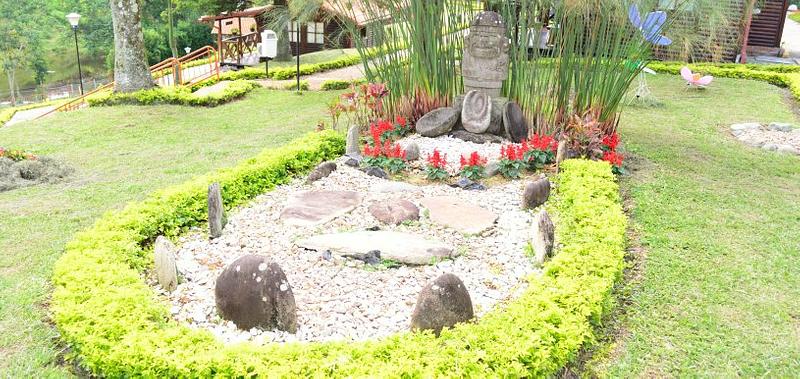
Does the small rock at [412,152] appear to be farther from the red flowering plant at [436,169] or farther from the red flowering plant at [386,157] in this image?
the red flowering plant at [436,169]

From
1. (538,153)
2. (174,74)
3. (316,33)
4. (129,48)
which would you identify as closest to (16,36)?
(316,33)

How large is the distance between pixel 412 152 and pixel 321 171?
3.99ft

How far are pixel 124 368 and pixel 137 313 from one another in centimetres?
43

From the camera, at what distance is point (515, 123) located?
25.4 ft

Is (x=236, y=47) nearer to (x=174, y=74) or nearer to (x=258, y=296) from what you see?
(x=174, y=74)

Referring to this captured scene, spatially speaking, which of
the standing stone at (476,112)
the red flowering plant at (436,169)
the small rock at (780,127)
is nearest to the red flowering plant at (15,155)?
the red flowering plant at (436,169)

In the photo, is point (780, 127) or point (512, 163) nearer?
point (512, 163)

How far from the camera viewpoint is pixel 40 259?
4.41 metres

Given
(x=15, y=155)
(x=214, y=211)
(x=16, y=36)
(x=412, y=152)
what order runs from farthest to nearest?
(x=16, y=36) → (x=412, y=152) → (x=15, y=155) → (x=214, y=211)

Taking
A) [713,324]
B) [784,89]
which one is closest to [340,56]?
[784,89]

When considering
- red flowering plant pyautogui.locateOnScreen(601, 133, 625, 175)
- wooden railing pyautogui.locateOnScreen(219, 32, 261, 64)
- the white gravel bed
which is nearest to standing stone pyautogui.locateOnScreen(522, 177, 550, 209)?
the white gravel bed

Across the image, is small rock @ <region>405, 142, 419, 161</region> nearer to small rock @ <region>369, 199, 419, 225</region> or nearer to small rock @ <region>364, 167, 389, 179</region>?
small rock @ <region>364, 167, 389, 179</region>

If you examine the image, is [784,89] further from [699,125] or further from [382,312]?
[382,312]

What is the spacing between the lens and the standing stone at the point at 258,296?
342cm
